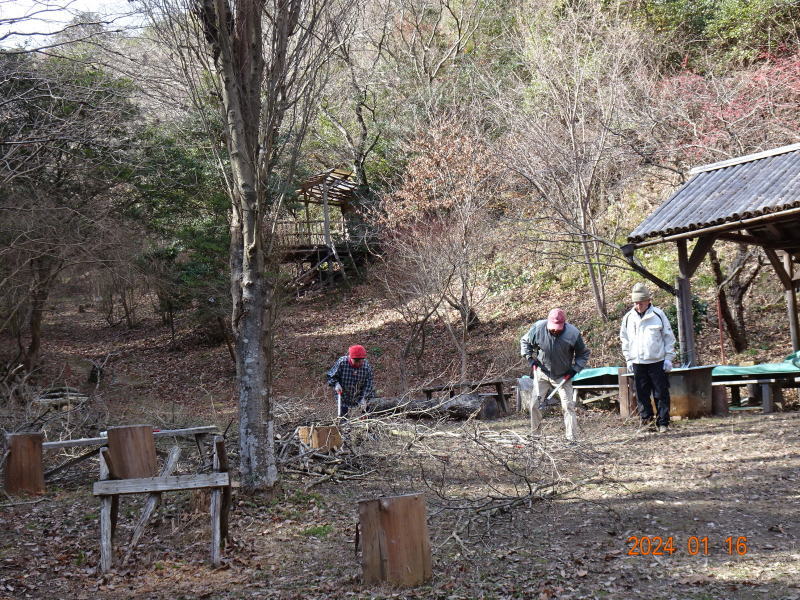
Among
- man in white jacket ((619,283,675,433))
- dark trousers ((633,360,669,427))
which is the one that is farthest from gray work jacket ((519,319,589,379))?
dark trousers ((633,360,669,427))

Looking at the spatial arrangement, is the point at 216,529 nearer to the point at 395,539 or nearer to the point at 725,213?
the point at 395,539

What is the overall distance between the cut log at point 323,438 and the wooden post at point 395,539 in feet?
10.6

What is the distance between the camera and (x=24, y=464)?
673 centimetres

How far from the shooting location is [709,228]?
952 cm

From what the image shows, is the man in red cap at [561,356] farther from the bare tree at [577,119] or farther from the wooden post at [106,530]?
the bare tree at [577,119]

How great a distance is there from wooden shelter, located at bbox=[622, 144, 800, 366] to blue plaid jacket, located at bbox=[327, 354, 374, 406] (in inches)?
169

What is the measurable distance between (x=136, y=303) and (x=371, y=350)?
12665 millimetres

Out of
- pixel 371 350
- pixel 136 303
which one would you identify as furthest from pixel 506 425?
pixel 136 303

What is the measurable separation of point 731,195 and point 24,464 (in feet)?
30.3

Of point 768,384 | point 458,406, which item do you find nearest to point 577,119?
point 458,406

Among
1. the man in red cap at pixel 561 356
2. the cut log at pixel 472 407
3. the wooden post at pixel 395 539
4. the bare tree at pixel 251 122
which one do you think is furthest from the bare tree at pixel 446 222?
the wooden post at pixel 395 539

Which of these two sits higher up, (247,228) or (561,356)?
(247,228)

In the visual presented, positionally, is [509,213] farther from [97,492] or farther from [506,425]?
[97,492]

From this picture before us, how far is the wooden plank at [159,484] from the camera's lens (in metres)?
4.84
